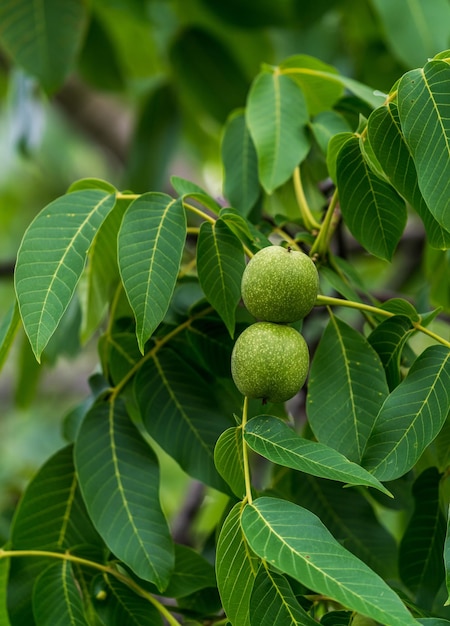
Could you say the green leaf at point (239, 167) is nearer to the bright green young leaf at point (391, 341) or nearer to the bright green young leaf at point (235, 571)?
the bright green young leaf at point (391, 341)

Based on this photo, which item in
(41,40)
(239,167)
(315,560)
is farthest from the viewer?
(41,40)

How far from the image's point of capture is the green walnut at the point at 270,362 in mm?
738

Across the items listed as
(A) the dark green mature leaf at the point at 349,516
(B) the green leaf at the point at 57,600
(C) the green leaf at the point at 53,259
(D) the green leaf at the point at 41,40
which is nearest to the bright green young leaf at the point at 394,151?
(C) the green leaf at the point at 53,259

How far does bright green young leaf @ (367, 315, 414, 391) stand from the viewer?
841 mm

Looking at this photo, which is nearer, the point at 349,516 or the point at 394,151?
the point at 394,151

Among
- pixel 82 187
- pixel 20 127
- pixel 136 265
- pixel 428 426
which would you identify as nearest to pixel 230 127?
pixel 82 187

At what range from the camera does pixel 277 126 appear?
105 cm

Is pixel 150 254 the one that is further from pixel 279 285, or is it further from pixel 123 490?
pixel 123 490

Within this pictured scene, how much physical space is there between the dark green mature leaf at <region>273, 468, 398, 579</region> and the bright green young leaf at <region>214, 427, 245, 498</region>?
0.24 metres

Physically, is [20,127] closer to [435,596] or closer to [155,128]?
[155,128]

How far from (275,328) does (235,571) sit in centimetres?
21

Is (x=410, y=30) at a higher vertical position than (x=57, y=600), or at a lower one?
higher

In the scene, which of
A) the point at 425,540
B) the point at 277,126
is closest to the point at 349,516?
the point at 425,540

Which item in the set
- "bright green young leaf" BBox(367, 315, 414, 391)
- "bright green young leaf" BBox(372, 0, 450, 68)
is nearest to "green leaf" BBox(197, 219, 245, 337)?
"bright green young leaf" BBox(367, 315, 414, 391)
